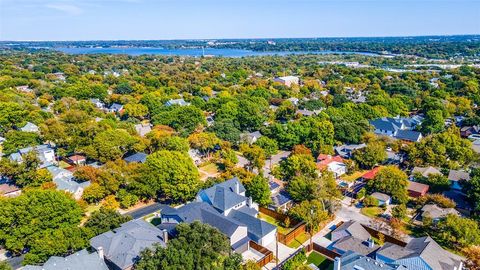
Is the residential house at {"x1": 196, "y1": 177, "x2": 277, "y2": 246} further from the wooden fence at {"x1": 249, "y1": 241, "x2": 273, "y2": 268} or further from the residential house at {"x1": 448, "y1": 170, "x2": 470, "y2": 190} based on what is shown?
the residential house at {"x1": 448, "y1": 170, "x2": 470, "y2": 190}

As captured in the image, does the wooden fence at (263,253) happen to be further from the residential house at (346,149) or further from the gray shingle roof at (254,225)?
the residential house at (346,149)

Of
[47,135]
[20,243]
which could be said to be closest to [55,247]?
[20,243]

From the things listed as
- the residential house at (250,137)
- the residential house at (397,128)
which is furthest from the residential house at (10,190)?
the residential house at (397,128)

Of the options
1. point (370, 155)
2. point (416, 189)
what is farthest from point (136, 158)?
point (416, 189)

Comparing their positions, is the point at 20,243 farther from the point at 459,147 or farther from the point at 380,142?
the point at 459,147

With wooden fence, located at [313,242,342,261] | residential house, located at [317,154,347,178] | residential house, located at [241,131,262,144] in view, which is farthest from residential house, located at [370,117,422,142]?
wooden fence, located at [313,242,342,261]

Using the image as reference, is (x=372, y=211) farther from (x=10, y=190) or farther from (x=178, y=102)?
(x=178, y=102)

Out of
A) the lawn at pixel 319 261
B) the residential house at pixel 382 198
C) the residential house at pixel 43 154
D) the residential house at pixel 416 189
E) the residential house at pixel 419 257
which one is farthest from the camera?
the residential house at pixel 43 154
